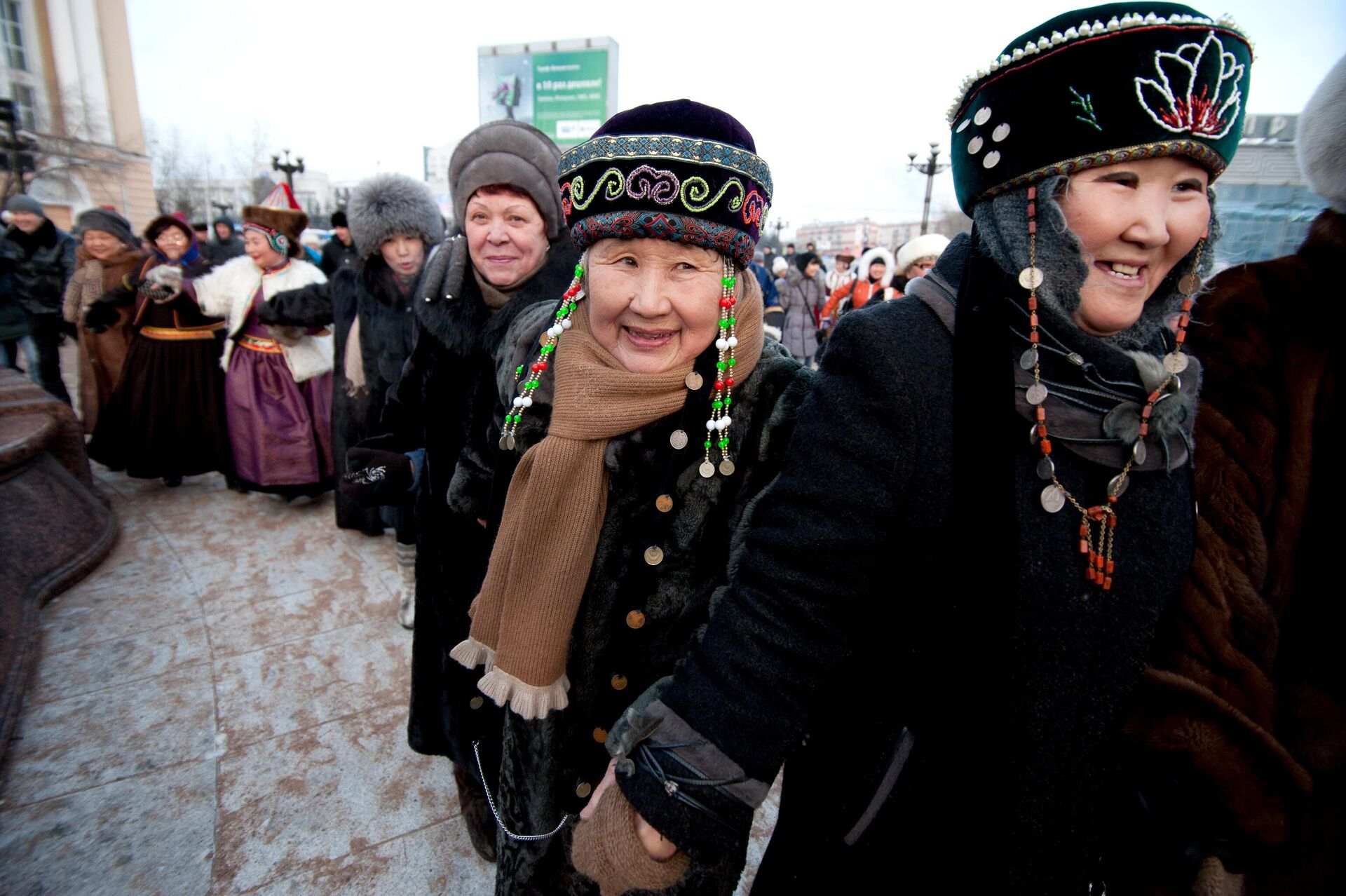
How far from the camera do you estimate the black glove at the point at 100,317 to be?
5160 mm

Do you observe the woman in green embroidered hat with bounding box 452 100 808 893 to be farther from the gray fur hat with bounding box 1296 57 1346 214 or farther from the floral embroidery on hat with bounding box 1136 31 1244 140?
the gray fur hat with bounding box 1296 57 1346 214

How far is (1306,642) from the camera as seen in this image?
1061 mm

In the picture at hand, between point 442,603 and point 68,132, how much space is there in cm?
3244

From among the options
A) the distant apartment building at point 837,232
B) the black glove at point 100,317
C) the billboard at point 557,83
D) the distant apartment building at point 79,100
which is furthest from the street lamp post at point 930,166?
the distant apartment building at point 837,232

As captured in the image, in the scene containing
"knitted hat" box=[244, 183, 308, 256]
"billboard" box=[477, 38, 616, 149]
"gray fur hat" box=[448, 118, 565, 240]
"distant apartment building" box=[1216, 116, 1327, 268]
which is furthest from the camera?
"billboard" box=[477, 38, 616, 149]

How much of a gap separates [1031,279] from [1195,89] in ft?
1.09

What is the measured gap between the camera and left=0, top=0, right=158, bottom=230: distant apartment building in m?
23.0

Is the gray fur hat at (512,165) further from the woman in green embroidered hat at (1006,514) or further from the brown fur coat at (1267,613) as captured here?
the brown fur coat at (1267,613)

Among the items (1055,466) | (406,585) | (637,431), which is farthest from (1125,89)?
(406,585)

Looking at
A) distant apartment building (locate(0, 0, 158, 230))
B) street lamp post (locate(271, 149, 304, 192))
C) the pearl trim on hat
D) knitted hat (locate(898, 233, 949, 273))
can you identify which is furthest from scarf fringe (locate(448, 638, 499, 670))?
distant apartment building (locate(0, 0, 158, 230))

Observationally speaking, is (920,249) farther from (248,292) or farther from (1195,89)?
(248,292)

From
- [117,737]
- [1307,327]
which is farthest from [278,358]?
[1307,327]

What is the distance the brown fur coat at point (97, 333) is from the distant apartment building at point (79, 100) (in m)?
24.2

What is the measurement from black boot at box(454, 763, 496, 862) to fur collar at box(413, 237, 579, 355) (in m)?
1.37
